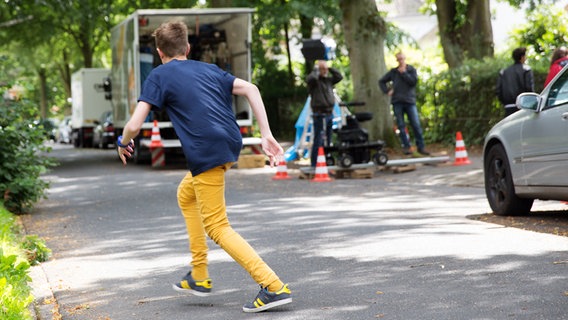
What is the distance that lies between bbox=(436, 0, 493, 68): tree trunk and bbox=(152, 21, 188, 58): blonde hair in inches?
840

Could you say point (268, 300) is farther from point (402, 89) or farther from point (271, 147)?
point (402, 89)

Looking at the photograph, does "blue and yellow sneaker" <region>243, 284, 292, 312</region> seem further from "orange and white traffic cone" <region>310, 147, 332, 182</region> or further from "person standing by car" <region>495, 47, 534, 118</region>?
"person standing by car" <region>495, 47, 534, 118</region>

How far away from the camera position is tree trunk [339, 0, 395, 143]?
71.5ft

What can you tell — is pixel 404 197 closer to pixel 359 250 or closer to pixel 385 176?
pixel 385 176

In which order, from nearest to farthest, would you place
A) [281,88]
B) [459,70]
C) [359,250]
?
[359,250]
[459,70]
[281,88]

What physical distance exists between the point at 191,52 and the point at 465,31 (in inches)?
323

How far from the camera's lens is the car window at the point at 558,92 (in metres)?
9.49

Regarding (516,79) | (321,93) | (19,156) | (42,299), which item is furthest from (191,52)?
(42,299)

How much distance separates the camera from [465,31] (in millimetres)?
28453

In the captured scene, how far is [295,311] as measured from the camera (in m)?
6.11

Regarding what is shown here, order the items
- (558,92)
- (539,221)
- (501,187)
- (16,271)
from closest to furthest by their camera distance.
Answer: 1. (16,271)
2. (558,92)
3. (539,221)
4. (501,187)

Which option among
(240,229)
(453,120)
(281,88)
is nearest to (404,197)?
(240,229)

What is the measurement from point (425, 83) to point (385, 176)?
7.39 metres

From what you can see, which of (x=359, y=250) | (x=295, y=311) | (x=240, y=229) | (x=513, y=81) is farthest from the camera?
(x=513, y=81)
